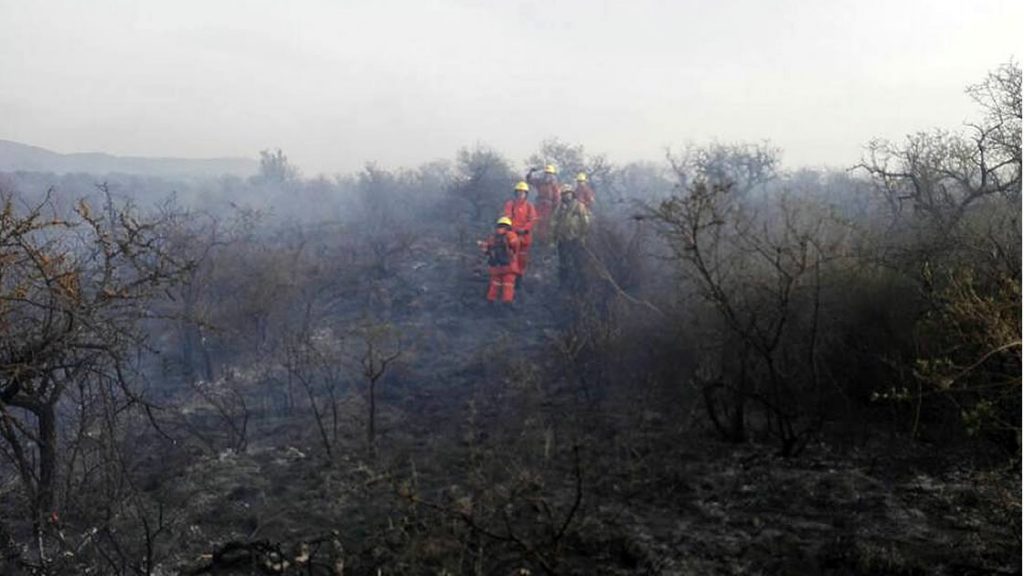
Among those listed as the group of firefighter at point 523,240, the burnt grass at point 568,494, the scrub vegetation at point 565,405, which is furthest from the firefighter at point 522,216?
the burnt grass at point 568,494

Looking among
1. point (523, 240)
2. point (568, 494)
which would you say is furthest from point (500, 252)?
point (568, 494)

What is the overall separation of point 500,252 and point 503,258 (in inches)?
4.6

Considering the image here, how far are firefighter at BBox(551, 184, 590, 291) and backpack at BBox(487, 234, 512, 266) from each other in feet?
3.73

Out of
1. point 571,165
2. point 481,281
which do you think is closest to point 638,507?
point 481,281

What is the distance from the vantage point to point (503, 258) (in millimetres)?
12805

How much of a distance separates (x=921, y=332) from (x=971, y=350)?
1.15m

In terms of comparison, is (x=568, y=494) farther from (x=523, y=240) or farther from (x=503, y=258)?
(x=523, y=240)

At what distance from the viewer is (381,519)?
602cm

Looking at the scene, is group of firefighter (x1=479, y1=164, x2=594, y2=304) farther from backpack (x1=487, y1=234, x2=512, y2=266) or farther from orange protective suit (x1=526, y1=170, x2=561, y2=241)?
orange protective suit (x1=526, y1=170, x2=561, y2=241)

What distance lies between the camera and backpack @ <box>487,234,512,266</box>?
41.0 feet

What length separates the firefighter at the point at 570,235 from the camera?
12984mm

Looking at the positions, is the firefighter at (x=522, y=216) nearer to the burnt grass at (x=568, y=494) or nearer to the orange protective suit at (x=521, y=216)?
the orange protective suit at (x=521, y=216)

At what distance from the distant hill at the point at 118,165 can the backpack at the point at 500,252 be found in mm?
26542

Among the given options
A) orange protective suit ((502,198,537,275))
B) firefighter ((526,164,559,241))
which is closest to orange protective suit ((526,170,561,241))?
firefighter ((526,164,559,241))
